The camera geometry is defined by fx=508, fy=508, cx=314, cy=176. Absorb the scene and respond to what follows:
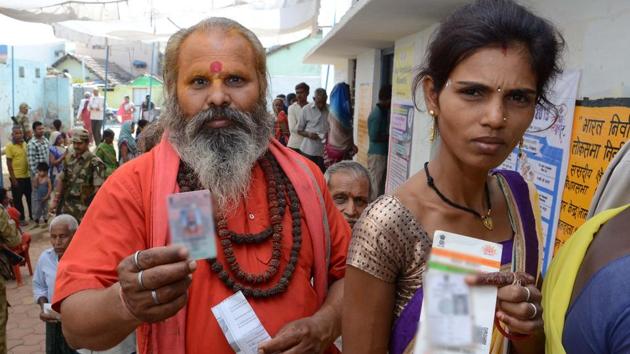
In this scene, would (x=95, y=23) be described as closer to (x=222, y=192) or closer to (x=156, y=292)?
(x=222, y=192)

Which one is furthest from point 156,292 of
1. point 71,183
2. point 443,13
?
point 71,183

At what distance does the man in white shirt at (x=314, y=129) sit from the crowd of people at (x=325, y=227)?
281 inches

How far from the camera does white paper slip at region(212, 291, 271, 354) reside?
1.55 m

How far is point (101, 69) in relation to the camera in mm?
36188

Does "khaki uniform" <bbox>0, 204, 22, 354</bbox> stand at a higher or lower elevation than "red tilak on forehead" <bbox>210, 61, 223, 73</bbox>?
lower

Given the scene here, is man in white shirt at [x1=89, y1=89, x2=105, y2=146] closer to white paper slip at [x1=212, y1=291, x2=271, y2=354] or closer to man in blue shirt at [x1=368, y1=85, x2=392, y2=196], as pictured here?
man in blue shirt at [x1=368, y1=85, x2=392, y2=196]

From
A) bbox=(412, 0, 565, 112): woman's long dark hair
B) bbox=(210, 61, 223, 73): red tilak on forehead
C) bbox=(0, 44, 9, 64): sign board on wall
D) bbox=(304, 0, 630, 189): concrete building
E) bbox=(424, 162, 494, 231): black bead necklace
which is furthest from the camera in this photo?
bbox=(0, 44, 9, 64): sign board on wall

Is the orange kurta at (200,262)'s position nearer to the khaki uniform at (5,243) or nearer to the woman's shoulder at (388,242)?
the woman's shoulder at (388,242)

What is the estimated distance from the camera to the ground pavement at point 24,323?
191 inches

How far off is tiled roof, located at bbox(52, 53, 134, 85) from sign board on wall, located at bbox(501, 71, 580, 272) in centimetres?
3208

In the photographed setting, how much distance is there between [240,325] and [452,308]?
2.82 feet

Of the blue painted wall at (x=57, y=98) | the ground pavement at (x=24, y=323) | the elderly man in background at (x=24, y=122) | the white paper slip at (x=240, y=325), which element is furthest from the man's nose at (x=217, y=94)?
the blue painted wall at (x=57, y=98)

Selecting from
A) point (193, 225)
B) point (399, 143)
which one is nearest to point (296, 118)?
point (399, 143)

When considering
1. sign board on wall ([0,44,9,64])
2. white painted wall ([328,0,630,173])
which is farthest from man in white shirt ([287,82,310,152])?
sign board on wall ([0,44,9,64])
